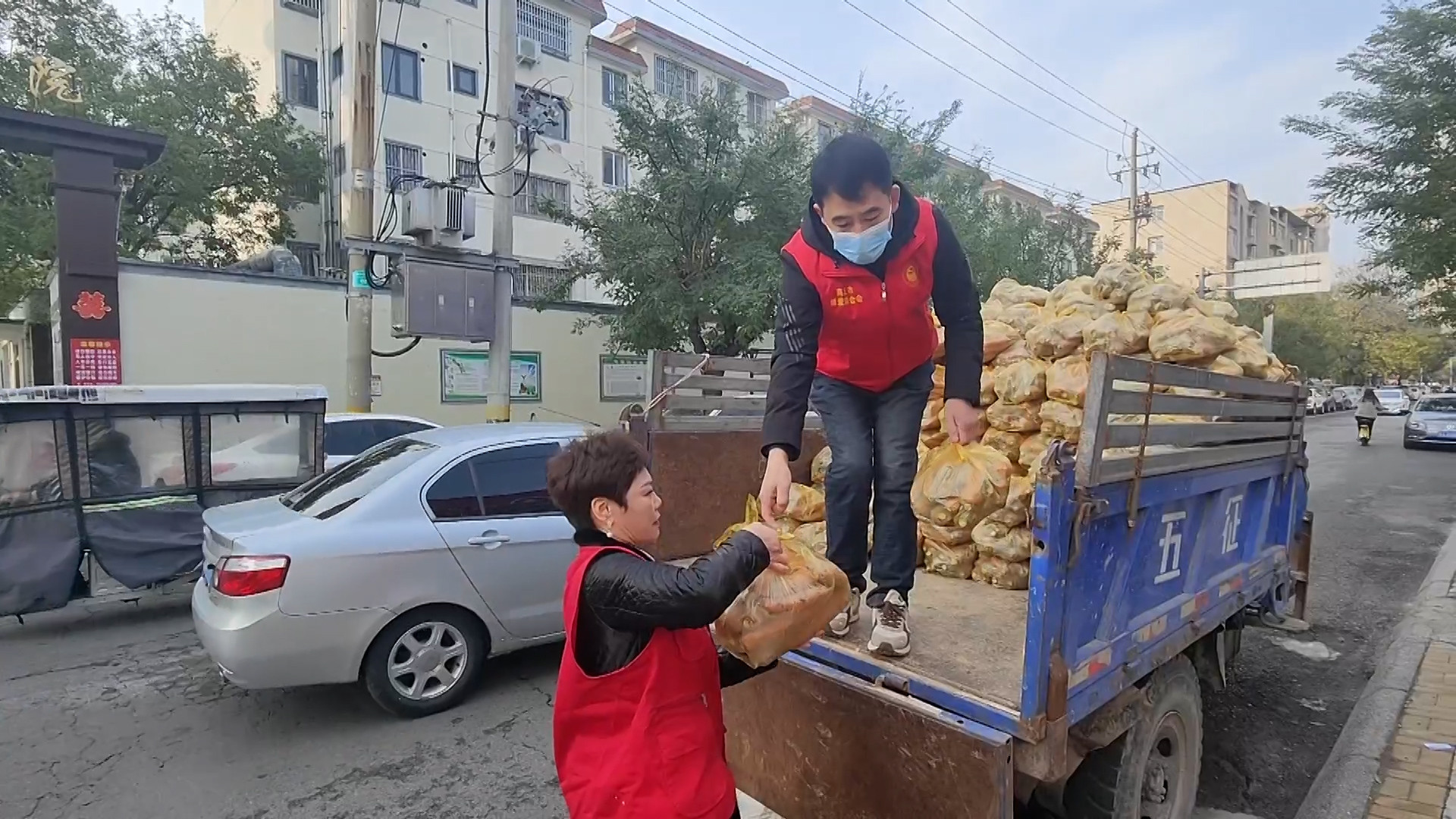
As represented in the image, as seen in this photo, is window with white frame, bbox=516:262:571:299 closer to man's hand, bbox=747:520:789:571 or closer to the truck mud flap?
the truck mud flap

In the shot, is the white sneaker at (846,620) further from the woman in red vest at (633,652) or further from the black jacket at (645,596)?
the black jacket at (645,596)

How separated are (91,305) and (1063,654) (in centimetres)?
1199

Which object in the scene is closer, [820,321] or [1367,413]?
[820,321]

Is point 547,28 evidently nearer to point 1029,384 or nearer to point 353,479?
point 353,479

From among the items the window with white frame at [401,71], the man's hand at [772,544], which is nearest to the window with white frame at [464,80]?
the window with white frame at [401,71]

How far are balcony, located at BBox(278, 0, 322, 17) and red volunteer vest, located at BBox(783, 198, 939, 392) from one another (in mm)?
22606

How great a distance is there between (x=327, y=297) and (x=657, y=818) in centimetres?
1321

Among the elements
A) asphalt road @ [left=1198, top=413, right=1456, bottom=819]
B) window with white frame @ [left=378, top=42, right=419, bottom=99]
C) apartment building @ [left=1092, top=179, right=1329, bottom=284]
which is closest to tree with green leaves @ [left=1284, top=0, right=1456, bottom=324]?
asphalt road @ [left=1198, top=413, right=1456, bottom=819]

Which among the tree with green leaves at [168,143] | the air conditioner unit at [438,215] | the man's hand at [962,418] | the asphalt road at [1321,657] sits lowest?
the asphalt road at [1321,657]

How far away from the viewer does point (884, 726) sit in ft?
6.75

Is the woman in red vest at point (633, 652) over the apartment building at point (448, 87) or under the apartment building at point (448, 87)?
under

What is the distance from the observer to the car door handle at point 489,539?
4.57 metres

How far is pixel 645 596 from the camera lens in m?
1.56

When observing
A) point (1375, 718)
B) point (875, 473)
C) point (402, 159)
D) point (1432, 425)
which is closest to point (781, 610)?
point (875, 473)
